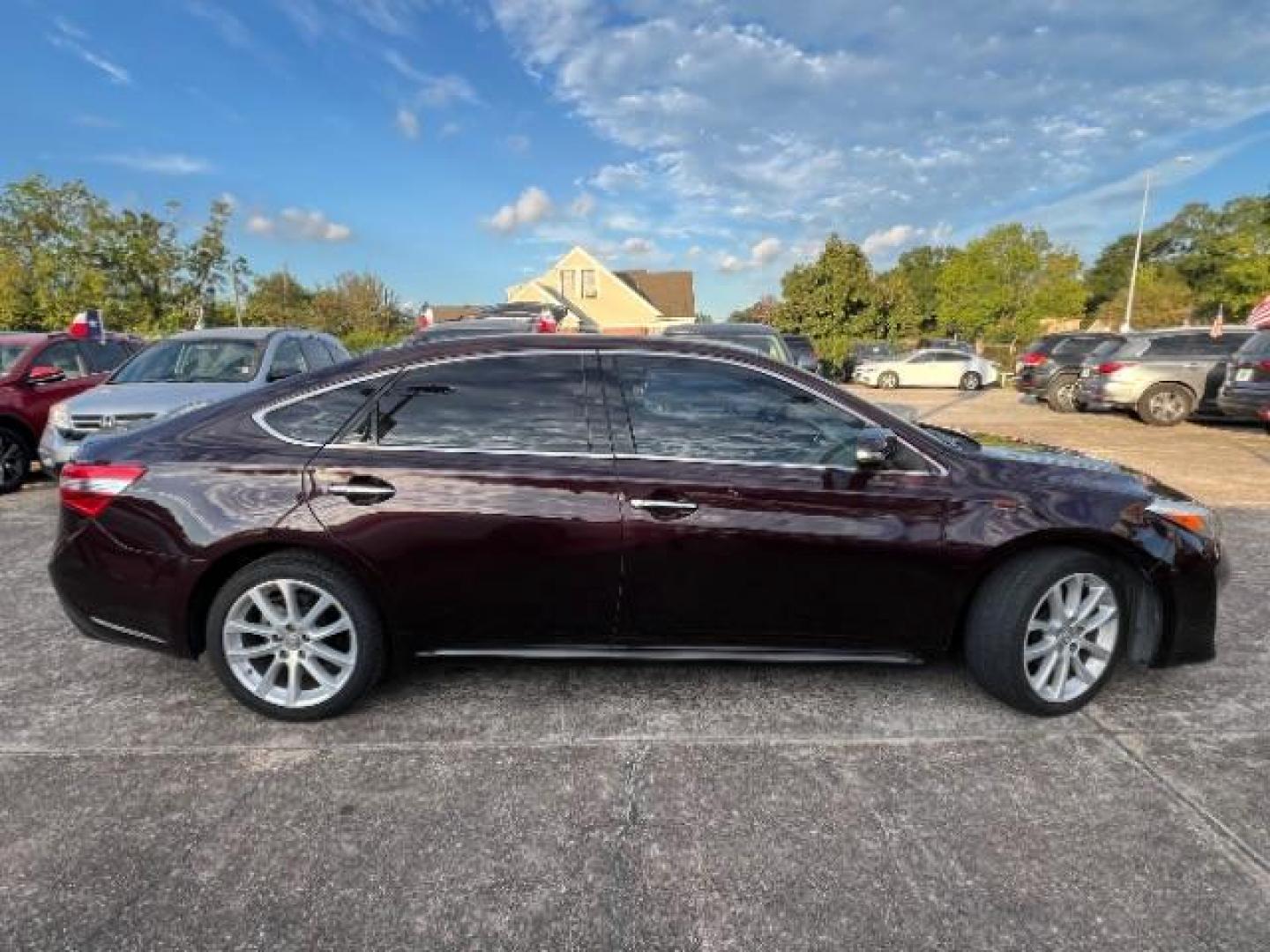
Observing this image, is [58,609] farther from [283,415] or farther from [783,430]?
[783,430]

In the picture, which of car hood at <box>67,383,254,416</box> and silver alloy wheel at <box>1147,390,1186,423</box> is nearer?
car hood at <box>67,383,254,416</box>

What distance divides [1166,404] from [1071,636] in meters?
12.3

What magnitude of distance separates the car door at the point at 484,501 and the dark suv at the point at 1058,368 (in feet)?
49.8

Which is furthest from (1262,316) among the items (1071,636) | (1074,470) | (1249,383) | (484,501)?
(484,501)

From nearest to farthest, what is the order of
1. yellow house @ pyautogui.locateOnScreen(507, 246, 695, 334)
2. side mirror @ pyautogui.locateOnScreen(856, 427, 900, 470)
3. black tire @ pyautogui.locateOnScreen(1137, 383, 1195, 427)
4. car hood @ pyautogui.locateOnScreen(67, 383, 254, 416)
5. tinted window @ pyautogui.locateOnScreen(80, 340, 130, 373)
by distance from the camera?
side mirror @ pyautogui.locateOnScreen(856, 427, 900, 470) < car hood @ pyautogui.locateOnScreen(67, 383, 254, 416) < tinted window @ pyautogui.locateOnScreen(80, 340, 130, 373) < black tire @ pyautogui.locateOnScreen(1137, 383, 1195, 427) < yellow house @ pyautogui.locateOnScreen(507, 246, 695, 334)

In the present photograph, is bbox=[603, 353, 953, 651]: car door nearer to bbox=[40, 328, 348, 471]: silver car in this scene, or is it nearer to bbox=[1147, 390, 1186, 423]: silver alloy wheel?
bbox=[40, 328, 348, 471]: silver car

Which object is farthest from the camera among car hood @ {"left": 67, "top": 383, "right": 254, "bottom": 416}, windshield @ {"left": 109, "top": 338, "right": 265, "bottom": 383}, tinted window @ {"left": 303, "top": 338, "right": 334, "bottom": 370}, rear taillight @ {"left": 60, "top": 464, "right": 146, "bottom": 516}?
tinted window @ {"left": 303, "top": 338, "right": 334, "bottom": 370}

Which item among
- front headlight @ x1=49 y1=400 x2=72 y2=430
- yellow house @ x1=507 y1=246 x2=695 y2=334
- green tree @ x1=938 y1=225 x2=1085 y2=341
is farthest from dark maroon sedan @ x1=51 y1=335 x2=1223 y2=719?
green tree @ x1=938 y1=225 x2=1085 y2=341

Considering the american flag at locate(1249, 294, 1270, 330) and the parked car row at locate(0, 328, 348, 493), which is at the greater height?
the american flag at locate(1249, 294, 1270, 330)

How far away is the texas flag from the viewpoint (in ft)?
27.1

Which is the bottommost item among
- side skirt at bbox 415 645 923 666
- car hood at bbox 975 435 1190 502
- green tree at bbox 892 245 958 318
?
Answer: side skirt at bbox 415 645 923 666

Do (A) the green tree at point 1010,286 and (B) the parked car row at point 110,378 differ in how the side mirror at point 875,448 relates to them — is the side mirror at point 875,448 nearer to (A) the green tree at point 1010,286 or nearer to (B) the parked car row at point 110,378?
(B) the parked car row at point 110,378

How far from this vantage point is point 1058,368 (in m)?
15.7

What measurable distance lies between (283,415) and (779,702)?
240 cm
